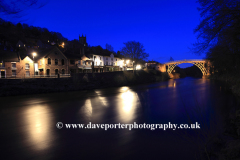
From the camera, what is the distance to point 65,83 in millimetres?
32281

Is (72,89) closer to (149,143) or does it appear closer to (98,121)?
(98,121)

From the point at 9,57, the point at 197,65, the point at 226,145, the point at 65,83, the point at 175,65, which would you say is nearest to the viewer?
the point at 226,145

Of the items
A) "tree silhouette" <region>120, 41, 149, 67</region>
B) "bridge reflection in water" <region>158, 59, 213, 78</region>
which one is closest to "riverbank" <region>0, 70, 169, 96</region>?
"tree silhouette" <region>120, 41, 149, 67</region>

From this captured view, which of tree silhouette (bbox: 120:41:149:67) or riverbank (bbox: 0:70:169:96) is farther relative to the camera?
tree silhouette (bbox: 120:41:149:67)

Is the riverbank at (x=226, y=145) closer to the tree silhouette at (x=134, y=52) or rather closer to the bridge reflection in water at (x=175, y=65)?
the tree silhouette at (x=134, y=52)

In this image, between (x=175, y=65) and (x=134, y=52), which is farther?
(x=175, y=65)

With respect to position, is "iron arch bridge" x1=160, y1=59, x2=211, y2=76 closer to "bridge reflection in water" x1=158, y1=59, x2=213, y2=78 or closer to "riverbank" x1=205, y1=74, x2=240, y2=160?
"bridge reflection in water" x1=158, y1=59, x2=213, y2=78

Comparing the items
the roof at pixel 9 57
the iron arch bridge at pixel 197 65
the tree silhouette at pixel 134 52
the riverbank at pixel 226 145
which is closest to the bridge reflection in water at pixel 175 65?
the iron arch bridge at pixel 197 65

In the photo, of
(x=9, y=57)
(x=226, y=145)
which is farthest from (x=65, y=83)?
(x=226, y=145)

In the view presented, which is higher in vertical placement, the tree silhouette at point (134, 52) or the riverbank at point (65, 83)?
the tree silhouette at point (134, 52)

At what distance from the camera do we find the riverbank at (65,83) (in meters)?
26.3

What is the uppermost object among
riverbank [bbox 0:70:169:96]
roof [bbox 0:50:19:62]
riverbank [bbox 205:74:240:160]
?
roof [bbox 0:50:19:62]

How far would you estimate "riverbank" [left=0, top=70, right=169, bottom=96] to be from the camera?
26.3 meters

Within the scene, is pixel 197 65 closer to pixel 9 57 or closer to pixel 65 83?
pixel 65 83
